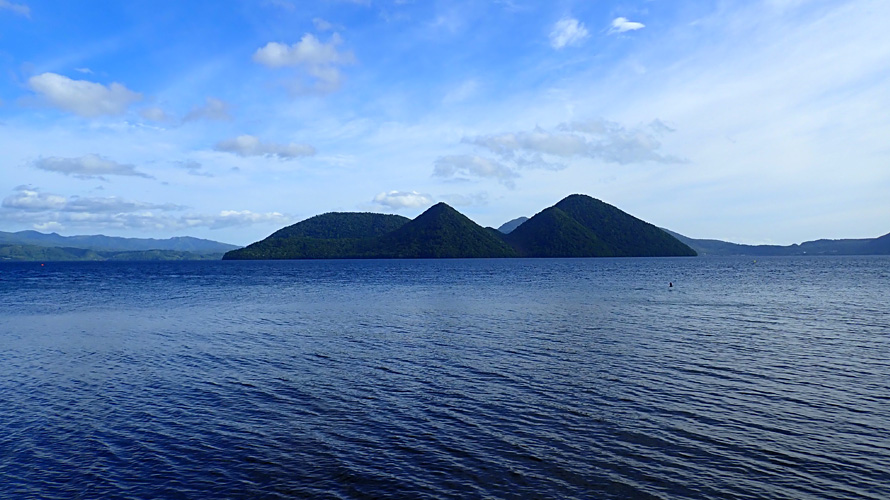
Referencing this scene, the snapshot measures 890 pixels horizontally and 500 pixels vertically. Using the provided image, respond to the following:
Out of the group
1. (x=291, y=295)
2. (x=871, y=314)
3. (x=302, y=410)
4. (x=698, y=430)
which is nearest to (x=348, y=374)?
(x=302, y=410)

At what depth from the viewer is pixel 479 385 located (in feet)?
98.3

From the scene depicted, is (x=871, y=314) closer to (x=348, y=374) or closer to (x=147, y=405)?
(x=348, y=374)

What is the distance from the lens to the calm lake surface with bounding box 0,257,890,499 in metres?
18.2

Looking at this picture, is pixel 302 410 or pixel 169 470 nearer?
pixel 169 470

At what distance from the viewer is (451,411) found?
25.3 metres

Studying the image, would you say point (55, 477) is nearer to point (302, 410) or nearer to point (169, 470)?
point (169, 470)

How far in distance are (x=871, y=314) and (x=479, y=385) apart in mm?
52327

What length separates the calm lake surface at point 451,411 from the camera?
18172mm

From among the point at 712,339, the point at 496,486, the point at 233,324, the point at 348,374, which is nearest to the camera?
the point at 496,486

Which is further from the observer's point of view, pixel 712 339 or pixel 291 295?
pixel 291 295

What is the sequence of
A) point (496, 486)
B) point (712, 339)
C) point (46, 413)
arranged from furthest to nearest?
point (712, 339) < point (46, 413) < point (496, 486)

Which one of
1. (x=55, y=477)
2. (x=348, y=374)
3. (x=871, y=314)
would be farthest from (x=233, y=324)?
(x=871, y=314)

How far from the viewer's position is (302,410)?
85.0ft

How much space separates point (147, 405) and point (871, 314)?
68446 mm
